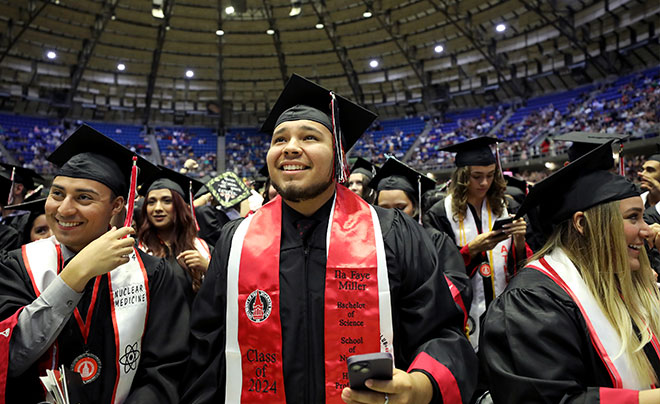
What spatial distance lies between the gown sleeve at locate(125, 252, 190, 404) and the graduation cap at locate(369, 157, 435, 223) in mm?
2154

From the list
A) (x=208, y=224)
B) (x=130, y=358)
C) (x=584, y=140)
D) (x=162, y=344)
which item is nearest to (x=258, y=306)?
(x=162, y=344)

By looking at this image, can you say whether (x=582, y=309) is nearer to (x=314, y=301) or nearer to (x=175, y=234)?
(x=314, y=301)

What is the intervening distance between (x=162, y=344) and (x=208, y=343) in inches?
Result: 11.5

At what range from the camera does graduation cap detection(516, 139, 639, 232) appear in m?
1.73

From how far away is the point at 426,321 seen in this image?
5.32ft

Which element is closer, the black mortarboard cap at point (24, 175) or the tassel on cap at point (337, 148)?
the tassel on cap at point (337, 148)

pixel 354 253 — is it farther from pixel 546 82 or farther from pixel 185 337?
pixel 546 82

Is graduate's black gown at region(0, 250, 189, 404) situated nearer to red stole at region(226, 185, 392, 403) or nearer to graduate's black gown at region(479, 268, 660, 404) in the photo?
red stole at region(226, 185, 392, 403)

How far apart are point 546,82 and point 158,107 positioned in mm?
23058

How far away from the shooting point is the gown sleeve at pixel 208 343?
1.65 metres

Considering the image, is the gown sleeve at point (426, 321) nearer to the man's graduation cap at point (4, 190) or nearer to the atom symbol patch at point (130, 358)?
the atom symbol patch at point (130, 358)

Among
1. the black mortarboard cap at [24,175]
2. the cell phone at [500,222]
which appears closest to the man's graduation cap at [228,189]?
the black mortarboard cap at [24,175]

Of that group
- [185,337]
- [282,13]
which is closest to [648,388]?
[185,337]

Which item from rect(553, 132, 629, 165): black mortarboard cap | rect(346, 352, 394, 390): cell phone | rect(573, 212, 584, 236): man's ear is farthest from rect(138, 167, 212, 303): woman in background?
rect(553, 132, 629, 165): black mortarboard cap
